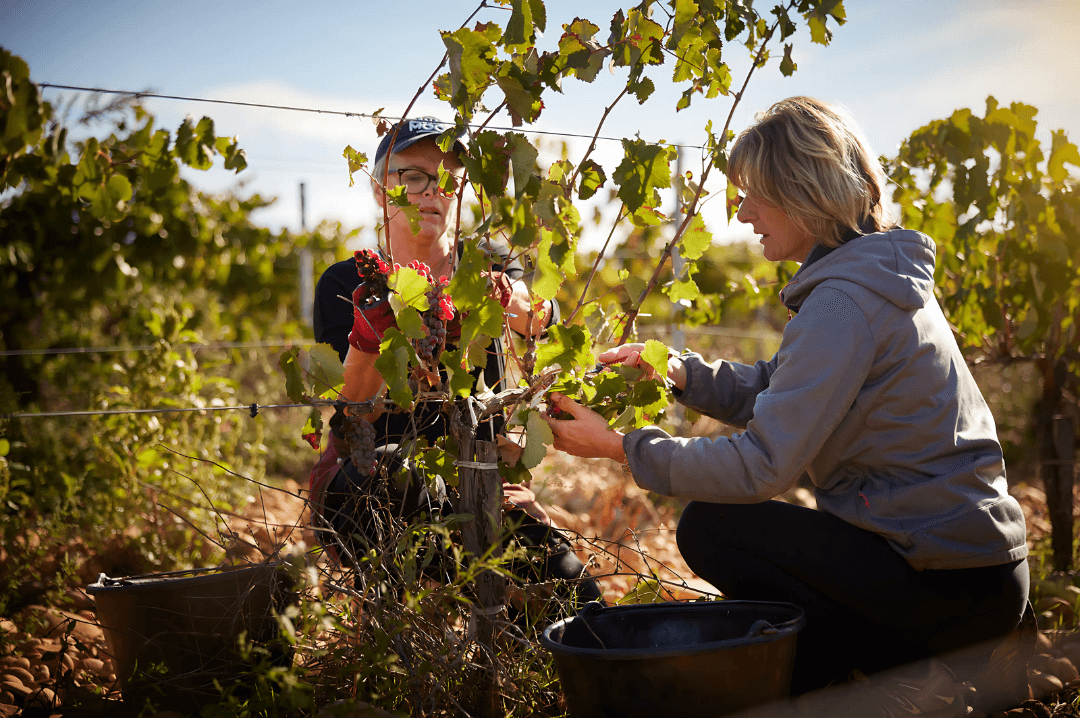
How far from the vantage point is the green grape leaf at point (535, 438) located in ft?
4.33

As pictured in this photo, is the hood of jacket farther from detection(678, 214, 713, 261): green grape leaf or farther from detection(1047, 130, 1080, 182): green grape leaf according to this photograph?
detection(1047, 130, 1080, 182): green grape leaf

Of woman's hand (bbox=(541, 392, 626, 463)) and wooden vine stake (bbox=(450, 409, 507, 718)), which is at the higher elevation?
woman's hand (bbox=(541, 392, 626, 463))

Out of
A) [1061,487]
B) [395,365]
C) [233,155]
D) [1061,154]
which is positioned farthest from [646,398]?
[1061,154]

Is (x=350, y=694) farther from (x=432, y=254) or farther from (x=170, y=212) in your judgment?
(x=170, y=212)

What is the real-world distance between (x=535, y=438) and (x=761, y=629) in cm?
48

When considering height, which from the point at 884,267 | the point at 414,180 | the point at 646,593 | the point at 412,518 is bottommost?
the point at 646,593

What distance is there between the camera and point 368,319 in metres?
1.38

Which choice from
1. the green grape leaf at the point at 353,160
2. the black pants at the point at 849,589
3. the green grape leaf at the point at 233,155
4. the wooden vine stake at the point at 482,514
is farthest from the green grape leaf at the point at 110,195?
the black pants at the point at 849,589

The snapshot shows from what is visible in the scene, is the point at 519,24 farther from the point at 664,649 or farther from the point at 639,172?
the point at 664,649

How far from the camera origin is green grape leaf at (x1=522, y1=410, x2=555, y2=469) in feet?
4.33

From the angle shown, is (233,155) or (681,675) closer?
(681,675)

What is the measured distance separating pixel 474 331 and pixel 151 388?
210 cm

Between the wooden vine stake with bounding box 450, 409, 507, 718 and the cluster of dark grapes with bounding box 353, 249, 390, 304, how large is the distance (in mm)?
257

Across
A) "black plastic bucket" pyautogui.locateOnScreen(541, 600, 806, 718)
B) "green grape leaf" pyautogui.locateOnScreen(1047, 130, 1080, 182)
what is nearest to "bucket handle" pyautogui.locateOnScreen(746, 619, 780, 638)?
"black plastic bucket" pyautogui.locateOnScreen(541, 600, 806, 718)
